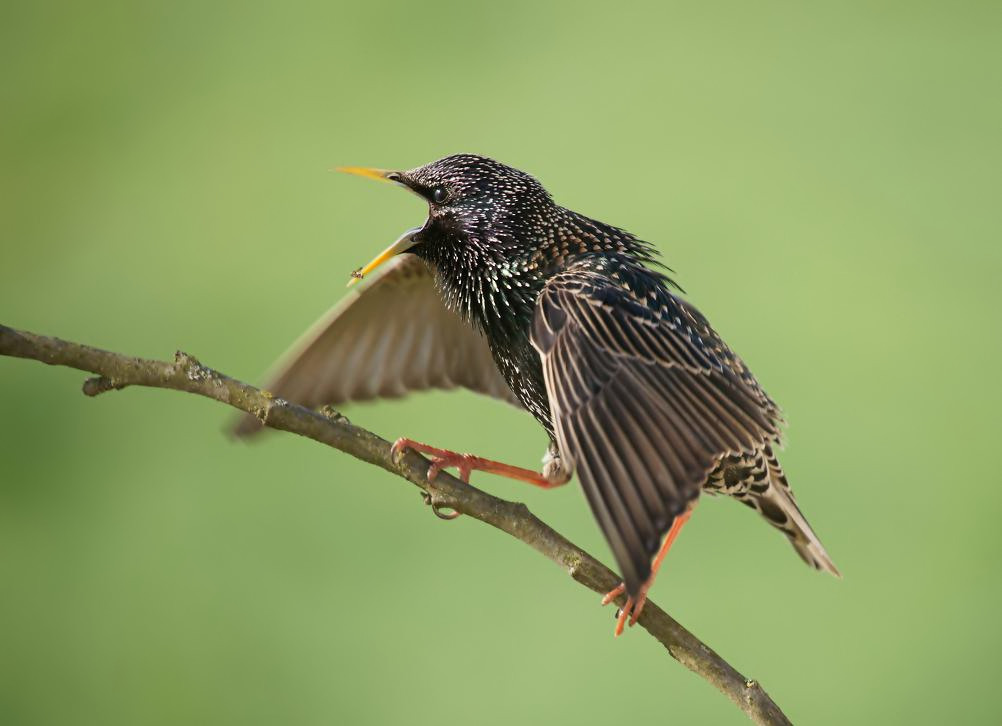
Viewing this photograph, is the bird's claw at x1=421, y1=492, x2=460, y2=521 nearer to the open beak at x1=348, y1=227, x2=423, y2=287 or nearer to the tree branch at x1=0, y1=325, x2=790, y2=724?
the tree branch at x1=0, y1=325, x2=790, y2=724

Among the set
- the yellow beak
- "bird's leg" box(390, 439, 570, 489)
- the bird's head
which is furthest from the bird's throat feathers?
"bird's leg" box(390, 439, 570, 489)

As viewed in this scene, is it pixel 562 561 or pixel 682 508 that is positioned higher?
pixel 682 508

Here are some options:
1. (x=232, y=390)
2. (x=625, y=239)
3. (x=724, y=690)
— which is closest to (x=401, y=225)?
(x=625, y=239)

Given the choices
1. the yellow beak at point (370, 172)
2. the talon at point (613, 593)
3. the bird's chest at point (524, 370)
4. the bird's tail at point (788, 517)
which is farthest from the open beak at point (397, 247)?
the bird's tail at point (788, 517)

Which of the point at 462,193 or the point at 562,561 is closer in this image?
the point at 562,561

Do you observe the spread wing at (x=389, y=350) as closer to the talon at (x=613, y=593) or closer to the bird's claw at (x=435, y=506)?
the bird's claw at (x=435, y=506)

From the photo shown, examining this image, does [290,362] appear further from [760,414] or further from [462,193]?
[760,414]

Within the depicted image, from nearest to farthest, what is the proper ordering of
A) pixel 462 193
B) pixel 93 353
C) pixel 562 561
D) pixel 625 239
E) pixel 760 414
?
pixel 93 353 → pixel 562 561 → pixel 760 414 → pixel 462 193 → pixel 625 239

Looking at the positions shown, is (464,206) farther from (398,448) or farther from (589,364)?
(398,448)
